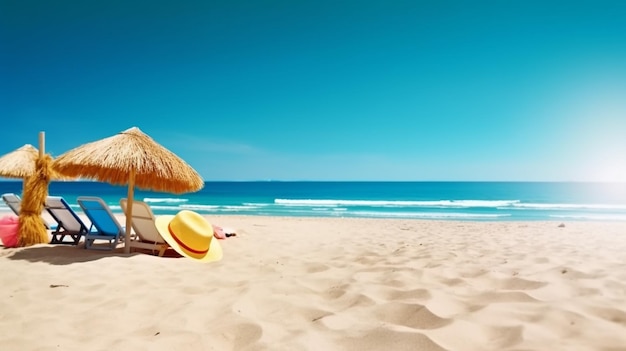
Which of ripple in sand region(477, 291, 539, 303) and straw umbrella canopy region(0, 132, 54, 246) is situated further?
straw umbrella canopy region(0, 132, 54, 246)

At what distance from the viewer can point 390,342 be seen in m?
2.29

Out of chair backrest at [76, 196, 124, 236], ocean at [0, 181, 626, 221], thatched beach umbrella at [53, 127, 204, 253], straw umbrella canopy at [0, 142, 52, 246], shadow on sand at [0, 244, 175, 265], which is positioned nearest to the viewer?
shadow on sand at [0, 244, 175, 265]

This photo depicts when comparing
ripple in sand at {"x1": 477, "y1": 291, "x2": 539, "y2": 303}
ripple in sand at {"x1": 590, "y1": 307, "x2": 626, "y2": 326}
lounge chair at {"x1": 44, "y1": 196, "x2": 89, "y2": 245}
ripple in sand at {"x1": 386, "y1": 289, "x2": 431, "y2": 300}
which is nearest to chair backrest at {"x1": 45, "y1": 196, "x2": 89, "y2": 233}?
lounge chair at {"x1": 44, "y1": 196, "x2": 89, "y2": 245}

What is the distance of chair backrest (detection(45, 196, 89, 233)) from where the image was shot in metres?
6.06

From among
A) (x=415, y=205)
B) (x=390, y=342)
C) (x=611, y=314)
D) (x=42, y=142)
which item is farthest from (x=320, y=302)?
(x=415, y=205)

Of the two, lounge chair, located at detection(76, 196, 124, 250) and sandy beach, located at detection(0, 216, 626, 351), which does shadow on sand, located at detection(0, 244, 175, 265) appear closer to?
sandy beach, located at detection(0, 216, 626, 351)

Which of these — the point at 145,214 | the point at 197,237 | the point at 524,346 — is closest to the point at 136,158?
the point at 145,214

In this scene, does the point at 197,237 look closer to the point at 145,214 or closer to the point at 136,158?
the point at 145,214

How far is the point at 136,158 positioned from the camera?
5.32m

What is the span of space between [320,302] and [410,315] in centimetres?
78

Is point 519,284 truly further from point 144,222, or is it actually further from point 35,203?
point 35,203

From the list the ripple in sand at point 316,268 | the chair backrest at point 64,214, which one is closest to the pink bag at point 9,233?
the chair backrest at point 64,214

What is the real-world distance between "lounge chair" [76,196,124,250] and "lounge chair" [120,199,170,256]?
1.17 feet

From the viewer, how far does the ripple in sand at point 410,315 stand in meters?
2.53
